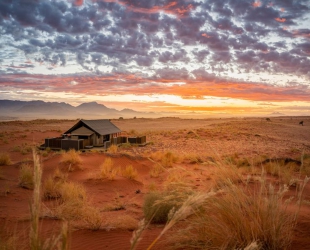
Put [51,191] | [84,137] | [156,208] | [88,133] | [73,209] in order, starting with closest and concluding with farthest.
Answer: [156,208], [73,209], [51,191], [88,133], [84,137]

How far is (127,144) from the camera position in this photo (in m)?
25.5

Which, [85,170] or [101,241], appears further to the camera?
[85,170]

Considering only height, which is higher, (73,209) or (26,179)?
(73,209)

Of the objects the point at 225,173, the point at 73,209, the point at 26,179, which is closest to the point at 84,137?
the point at 26,179

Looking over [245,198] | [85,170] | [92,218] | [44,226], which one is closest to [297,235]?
[245,198]

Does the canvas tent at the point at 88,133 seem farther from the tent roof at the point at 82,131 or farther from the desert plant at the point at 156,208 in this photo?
the desert plant at the point at 156,208

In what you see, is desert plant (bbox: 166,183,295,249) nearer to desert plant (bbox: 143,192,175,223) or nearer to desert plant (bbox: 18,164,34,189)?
desert plant (bbox: 143,192,175,223)

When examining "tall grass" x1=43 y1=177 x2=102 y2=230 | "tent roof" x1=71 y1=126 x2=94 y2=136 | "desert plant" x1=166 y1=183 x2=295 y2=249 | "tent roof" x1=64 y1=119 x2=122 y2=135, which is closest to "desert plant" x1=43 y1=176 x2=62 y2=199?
"tall grass" x1=43 y1=177 x2=102 y2=230

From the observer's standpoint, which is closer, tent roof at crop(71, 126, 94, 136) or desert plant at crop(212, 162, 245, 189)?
desert plant at crop(212, 162, 245, 189)

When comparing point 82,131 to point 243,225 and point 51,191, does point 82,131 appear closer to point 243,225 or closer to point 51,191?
point 51,191

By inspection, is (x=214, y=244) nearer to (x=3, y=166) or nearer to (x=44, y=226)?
(x=44, y=226)

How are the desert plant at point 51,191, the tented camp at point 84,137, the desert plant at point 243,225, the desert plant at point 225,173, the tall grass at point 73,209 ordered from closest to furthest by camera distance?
1. the desert plant at point 243,225
2. the desert plant at point 225,173
3. the tall grass at point 73,209
4. the desert plant at point 51,191
5. the tented camp at point 84,137

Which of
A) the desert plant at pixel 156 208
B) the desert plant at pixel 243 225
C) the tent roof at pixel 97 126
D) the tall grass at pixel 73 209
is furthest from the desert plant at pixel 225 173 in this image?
the tent roof at pixel 97 126

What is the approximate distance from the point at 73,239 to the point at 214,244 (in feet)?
7.74
